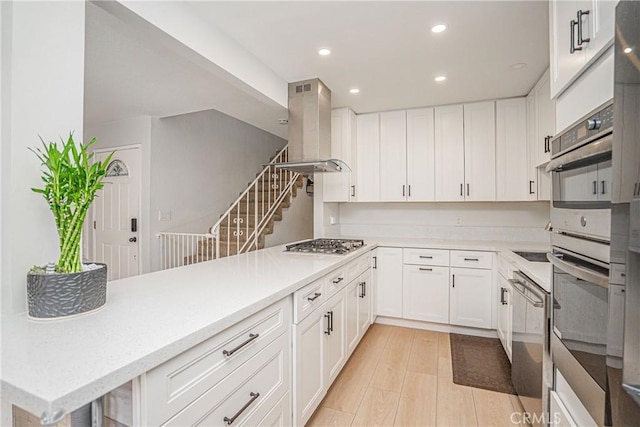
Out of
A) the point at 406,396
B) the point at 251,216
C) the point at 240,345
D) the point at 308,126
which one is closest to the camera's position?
the point at 240,345

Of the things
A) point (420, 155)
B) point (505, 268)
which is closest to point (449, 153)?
point (420, 155)

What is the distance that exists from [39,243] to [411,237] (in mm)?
3557

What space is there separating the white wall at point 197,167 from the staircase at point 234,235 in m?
0.19

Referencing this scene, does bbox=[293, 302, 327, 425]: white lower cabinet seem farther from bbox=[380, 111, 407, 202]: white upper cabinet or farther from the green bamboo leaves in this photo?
Answer: bbox=[380, 111, 407, 202]: white upper cabinet

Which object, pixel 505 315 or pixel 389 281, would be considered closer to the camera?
pixel 505 315

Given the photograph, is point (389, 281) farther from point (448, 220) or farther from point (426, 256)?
point (448, 220)

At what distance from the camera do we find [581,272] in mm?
1058

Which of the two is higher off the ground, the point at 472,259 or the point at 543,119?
the point at 543,119

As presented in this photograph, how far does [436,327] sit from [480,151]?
1939 mm

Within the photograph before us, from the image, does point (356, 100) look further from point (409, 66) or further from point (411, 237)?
point (411, 237)

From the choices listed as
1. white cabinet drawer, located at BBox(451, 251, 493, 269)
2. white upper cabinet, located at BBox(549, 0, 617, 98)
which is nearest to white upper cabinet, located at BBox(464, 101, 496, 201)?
white cabinet drawer, located at BBox(451, 251, 493, 269)

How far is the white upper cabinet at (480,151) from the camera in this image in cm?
334

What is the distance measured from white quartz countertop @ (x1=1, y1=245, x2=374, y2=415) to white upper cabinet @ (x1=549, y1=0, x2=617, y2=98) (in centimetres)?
146

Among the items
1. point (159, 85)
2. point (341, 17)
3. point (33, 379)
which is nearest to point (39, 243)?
point (33, 379)
